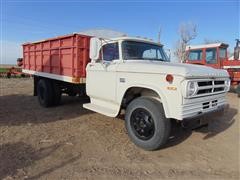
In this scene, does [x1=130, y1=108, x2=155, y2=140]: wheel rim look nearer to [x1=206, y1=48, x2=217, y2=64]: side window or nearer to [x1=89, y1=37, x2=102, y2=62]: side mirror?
[x1=89, y1=37, x2=102, y2=62]: side mirror

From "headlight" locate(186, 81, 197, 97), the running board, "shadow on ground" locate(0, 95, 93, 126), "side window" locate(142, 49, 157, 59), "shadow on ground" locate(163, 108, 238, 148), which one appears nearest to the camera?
"headlight" locate(186, 81, 197, 97)

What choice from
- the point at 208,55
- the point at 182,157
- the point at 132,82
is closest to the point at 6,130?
the point at 132,82

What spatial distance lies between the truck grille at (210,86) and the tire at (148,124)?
31.6 inches

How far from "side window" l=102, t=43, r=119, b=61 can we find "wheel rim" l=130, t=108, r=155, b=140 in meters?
1.53

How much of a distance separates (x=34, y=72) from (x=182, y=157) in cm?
693

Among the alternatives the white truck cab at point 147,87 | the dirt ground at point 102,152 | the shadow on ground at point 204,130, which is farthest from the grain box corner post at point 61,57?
the shadow on ground at point 204,130

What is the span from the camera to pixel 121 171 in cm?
359

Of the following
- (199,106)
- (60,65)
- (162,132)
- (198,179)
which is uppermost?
(60,65)

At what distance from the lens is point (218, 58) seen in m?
13.7

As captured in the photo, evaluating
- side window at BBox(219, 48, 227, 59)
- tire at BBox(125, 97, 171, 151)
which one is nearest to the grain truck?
tire at BBox(125, 97, 171, 151)

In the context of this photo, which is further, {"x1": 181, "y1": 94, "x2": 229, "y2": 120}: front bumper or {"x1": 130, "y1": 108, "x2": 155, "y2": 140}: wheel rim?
{"x1": 130, "y1": 108, "x2": 155, "y2": 140}: wheel rim

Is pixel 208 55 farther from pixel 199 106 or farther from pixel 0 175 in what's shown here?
pixel 0 175

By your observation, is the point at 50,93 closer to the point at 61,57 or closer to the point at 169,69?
the point at 61,57

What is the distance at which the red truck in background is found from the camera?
1284 centimetres
